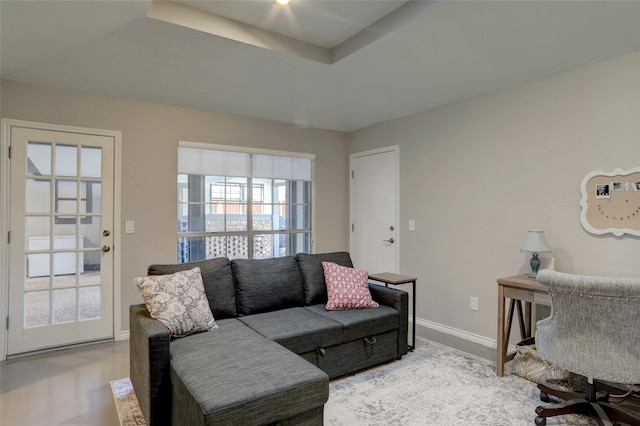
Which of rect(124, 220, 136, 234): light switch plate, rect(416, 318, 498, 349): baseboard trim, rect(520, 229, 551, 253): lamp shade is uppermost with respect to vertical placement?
rect(124, 220, 136, 234): light switch plate

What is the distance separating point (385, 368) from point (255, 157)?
2.79 metres

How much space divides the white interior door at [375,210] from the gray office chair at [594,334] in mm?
2353

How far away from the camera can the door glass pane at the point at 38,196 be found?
320cm

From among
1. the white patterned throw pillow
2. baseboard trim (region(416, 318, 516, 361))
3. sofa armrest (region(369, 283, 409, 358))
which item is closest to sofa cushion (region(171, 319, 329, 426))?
the white patterned throw pillow

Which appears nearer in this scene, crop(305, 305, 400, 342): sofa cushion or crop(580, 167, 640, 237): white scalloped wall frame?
crop(580, 167, 640, 237): white scalloped wall frame

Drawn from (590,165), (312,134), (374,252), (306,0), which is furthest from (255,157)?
(590,165)

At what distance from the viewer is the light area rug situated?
86.7 inches

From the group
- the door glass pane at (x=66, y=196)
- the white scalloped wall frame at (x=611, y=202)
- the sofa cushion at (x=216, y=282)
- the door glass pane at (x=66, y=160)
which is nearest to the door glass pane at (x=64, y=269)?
the door glass pane at (x=66, y=196)

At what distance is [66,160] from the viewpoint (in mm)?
3352

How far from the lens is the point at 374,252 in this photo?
4.70 meters

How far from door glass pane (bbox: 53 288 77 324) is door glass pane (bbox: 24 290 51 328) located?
0.05 metres

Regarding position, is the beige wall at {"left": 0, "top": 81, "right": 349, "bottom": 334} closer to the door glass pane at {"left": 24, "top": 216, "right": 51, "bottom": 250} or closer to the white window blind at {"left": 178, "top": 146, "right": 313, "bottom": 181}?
the white window blind at {"left": 178, "top": 146, "right": 313, "bottom": 181}

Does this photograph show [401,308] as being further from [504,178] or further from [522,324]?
[504,178]

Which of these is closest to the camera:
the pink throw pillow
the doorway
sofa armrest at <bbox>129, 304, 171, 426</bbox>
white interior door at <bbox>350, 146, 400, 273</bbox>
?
sofa armrest at <bbox>129, 304, 171, 426</bbox>
